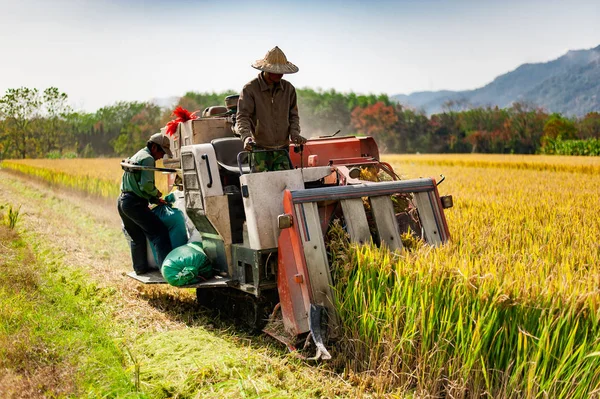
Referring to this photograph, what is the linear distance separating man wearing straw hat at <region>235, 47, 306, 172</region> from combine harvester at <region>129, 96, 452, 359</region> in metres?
0.19

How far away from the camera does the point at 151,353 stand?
5230 millimetres

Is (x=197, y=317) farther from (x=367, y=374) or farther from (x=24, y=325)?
(x=367, y=374)

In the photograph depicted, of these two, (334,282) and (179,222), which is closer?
(334,282)

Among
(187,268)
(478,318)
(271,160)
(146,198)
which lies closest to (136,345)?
(187,268)

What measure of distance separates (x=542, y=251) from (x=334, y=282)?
167cm

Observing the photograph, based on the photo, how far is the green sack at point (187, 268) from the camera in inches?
242

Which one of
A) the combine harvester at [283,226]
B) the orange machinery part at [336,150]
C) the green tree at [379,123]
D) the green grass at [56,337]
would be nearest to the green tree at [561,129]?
the green tree at [379,123]

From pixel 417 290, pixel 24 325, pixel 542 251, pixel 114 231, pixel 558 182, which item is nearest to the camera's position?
pixel 417 290

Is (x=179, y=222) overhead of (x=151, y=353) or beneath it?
overhead

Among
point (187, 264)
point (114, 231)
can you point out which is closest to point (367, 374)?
point (187, 264)

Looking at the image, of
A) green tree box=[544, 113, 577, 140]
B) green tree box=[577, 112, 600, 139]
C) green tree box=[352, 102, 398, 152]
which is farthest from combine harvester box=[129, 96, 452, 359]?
green tree box=[352, 102, 398, 152]

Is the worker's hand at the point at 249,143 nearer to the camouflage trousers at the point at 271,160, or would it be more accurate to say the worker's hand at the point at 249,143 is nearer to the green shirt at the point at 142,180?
the camouflage trousers at the point at 271,160

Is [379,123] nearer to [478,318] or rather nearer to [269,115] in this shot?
[269,115]

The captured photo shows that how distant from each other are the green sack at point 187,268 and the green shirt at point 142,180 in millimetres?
1093
